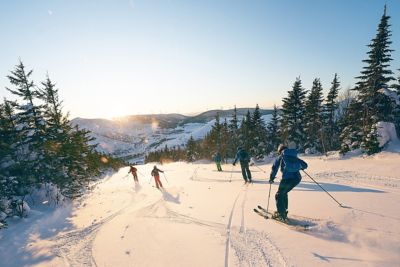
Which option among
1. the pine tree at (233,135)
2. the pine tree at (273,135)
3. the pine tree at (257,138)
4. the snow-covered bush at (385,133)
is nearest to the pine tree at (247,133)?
the pine tree at (257,138)

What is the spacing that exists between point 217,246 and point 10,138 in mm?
17193

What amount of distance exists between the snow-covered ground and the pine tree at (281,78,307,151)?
23728mm

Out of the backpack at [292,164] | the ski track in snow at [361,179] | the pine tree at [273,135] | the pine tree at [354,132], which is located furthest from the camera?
the pine tree at [273,135]

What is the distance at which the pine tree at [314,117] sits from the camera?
34281 mm

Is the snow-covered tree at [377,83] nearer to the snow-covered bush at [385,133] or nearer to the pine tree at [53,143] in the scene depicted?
the snow-covered bush at [385,133]

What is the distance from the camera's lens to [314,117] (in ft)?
117

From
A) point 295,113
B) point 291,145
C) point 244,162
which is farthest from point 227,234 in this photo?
point 295,113

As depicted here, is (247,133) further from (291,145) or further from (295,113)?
(291,145)

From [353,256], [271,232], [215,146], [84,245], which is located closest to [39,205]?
[84,245]

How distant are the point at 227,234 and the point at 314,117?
113 ft

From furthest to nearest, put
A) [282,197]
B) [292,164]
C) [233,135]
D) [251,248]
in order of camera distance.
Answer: [233,135]
[282,197]
[292,164]
[251,248]

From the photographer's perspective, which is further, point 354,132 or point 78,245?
point 354,132

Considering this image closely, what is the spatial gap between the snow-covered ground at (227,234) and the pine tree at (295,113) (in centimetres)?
2373

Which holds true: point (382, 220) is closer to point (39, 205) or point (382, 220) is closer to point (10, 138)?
point (39, 205)
